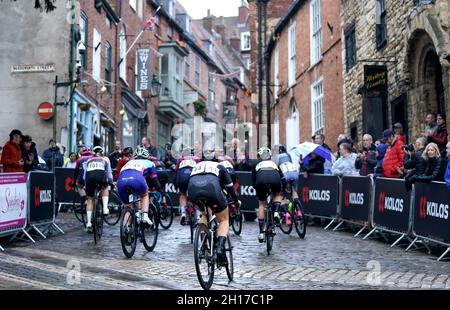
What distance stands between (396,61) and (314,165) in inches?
170

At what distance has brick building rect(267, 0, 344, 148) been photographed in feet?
81.8

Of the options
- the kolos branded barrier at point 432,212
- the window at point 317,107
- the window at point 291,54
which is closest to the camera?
the kolos branded barrier at point 432,212

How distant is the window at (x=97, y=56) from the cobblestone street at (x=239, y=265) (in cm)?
1541

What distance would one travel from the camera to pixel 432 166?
447 inches

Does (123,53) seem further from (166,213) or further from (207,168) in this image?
(207,168)

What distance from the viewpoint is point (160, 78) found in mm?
39062

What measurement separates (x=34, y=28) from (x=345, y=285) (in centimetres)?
1963

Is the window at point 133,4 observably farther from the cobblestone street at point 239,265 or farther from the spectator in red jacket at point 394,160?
the spectator in red jacket at point 394,160

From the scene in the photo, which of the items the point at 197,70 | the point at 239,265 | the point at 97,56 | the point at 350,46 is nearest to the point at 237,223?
the point at 239,265

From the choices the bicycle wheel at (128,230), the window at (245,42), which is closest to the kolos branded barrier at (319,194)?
the bicycle wheel at (128,230)

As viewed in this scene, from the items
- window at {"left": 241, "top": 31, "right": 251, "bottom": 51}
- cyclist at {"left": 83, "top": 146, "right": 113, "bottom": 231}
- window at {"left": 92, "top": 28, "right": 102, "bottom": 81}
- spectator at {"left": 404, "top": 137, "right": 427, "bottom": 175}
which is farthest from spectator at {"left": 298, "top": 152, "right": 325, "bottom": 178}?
window at {"left": 241, "top": 31, "right": 251, "bottom": 51}

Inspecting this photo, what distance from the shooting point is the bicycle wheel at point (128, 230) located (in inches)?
409
